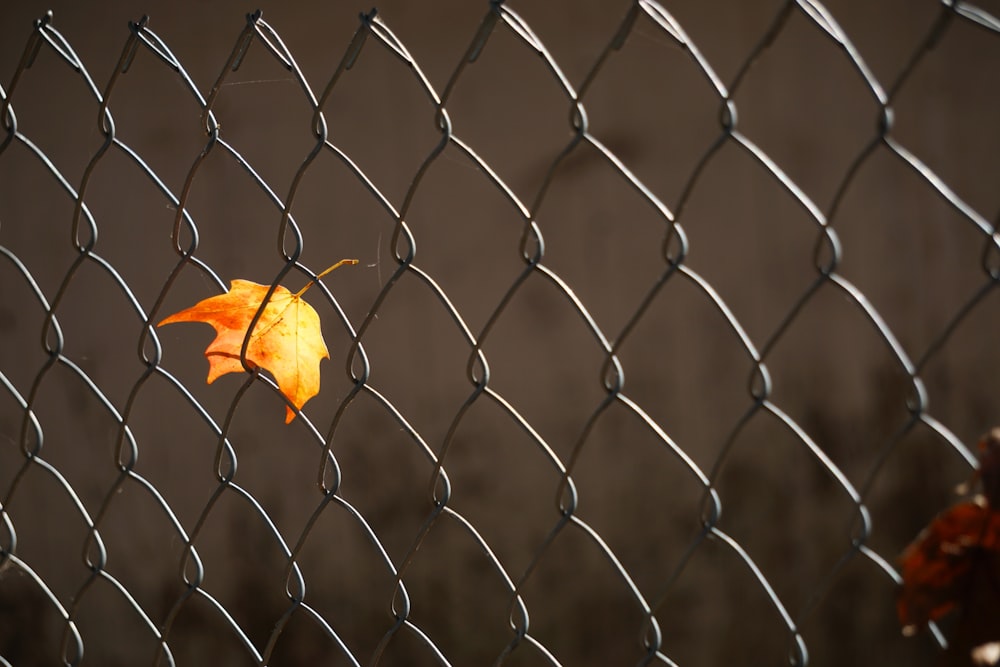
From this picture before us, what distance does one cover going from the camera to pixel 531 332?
2314 mm

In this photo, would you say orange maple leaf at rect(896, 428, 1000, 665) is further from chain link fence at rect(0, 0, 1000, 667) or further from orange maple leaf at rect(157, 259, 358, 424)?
chain link fence at rect(0, 0, 1000, 667)

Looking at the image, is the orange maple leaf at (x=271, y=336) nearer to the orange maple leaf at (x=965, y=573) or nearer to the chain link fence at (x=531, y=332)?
the orange maple leaf at (x=965, y=573)

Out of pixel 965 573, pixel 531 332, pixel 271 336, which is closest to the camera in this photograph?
pixel 965 573

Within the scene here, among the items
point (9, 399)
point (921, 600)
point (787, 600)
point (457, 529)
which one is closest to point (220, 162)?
point (9, 399)

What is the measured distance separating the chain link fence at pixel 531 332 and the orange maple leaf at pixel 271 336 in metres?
0.95

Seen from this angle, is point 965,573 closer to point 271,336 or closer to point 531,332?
point 271,336

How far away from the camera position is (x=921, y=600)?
730 mm

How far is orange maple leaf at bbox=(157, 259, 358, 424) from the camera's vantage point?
39.7 inches

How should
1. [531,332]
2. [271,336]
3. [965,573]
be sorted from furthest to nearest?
[531,332]
[271,336]
[965,573]

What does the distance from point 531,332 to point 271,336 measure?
1.35m

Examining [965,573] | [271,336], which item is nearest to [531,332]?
[271,336]

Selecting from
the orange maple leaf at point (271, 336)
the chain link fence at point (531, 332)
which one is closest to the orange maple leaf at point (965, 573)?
the orange maple leaf at point (271, 336)

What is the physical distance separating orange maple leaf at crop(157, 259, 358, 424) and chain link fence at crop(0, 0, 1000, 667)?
95cm

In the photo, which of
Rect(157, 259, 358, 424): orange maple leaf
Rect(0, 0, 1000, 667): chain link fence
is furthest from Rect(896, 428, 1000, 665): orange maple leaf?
Rect(0, 0, 1000, 667): chain link fence
